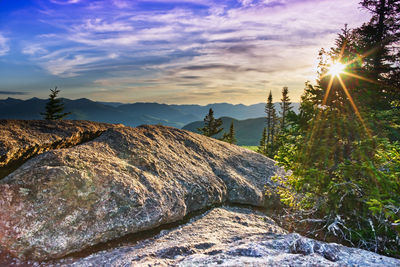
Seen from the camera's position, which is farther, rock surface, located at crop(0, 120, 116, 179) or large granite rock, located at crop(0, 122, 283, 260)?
rock surface, located at crop(0, 120, 116, 179)

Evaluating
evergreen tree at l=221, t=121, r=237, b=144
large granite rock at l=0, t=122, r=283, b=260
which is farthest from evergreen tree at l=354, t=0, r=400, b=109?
evergreen tree at l=221, t=121, r=237, b=144

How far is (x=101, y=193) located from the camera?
20.8 ft

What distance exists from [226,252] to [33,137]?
7497 millimetres

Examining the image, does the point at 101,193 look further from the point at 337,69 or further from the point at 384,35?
the point at 384,35

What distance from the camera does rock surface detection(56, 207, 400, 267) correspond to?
4.49 metres

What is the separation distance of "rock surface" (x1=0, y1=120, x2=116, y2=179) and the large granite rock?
0.51ft

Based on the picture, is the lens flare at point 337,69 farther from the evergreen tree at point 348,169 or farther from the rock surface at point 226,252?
the rock surface at point 226,252

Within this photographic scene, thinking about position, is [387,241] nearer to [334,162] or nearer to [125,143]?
[334,162]

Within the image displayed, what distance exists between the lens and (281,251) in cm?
501

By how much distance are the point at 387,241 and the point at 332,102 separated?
6729 mm

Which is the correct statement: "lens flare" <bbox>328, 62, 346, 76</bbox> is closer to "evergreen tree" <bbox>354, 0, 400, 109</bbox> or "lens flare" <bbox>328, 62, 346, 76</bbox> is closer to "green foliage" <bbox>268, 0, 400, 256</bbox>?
"green foliage" <bbox>268, 0, 400, 256</bbox>

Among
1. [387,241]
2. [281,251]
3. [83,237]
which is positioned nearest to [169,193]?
[83,237]

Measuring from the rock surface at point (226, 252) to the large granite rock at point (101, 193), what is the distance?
2.04 feet

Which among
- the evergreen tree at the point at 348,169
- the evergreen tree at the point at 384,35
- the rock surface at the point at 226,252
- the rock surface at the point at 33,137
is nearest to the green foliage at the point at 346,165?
the evergreen tree at the point at 348,169
